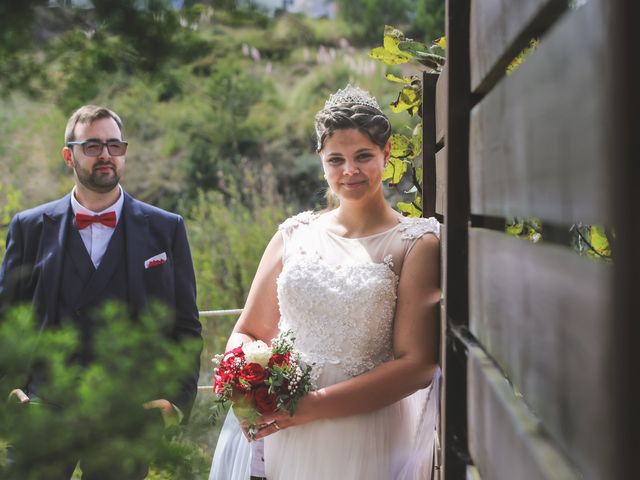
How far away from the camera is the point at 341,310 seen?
2865mm

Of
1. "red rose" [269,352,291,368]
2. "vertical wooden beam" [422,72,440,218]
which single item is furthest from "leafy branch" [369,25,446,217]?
"red rose" [269,352,291,368]

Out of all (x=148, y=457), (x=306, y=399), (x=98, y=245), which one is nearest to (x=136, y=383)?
(x=148, y=457)

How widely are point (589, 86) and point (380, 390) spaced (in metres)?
2.14

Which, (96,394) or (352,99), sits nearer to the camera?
(96,394)

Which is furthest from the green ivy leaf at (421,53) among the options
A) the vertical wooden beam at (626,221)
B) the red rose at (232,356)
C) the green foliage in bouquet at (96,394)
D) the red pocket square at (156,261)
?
the vertical wooden beam at (626,221)

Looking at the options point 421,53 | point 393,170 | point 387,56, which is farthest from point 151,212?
point 421,53

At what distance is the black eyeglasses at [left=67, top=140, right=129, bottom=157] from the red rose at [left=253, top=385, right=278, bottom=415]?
1419mm

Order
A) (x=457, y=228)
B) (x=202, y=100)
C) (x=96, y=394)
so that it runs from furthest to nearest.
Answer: (x=457, y=228), (x=202, y=100), (x=96, y=394)

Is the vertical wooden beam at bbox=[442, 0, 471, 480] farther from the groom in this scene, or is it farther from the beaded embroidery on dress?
the groom

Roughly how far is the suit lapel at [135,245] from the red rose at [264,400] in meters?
0.88

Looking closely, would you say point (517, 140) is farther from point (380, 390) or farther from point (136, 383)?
point (380, 390)

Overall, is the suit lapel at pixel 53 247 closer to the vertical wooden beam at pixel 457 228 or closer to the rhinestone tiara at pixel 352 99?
the rhinestone tiara at pixel 352 99

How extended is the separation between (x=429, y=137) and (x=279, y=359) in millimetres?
926

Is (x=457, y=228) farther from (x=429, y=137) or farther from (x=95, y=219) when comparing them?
(x=95, y=219)
